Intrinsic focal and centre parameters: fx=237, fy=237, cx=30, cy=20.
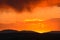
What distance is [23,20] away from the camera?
8.79 ft

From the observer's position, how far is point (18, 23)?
2668 millimetres

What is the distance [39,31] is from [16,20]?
0.29 meters

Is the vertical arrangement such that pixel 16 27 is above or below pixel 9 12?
below

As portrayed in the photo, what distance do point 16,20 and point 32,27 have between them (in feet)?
0.65
